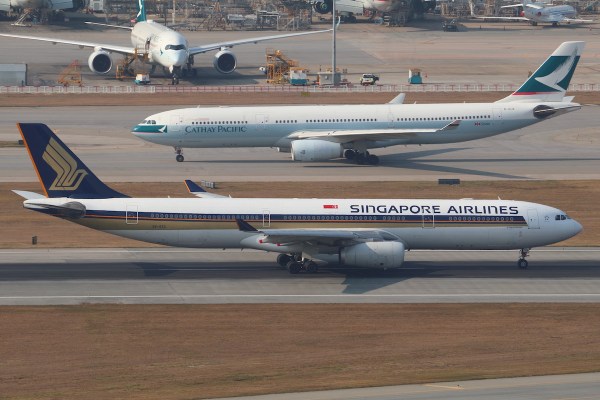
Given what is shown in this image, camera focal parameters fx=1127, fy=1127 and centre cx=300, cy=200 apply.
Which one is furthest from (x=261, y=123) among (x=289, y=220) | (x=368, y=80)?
(x=368, y=80)

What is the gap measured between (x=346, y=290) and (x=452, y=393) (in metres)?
17.8

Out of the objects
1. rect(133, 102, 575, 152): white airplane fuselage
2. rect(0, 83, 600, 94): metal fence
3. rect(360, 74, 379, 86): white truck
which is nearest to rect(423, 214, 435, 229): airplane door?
rect(133, 102, 575, 152): white airplane fuselage

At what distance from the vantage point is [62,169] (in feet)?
185

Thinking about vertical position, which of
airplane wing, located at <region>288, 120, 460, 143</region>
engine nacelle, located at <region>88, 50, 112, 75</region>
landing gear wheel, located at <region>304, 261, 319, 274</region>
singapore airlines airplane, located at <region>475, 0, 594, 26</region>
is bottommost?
landing gear wheel, located at <region>304, 261, 319, 274</region>

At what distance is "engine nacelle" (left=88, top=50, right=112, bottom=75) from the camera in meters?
132

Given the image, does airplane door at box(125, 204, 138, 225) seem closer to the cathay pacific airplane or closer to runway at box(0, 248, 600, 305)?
runway at box(0, 248, 600, 305)

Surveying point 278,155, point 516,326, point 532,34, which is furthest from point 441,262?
point 532,34

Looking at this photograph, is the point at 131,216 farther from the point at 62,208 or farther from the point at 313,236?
the point at 313,236

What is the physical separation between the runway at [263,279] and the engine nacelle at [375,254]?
0.99 metres

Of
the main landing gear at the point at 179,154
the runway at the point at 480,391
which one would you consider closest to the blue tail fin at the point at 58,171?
the runway at the point at 480,391

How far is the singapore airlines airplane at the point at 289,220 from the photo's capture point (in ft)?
182

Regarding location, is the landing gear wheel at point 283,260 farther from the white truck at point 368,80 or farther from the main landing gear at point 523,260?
the white truck at point 368,80

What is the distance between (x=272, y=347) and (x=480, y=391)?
1084 cm

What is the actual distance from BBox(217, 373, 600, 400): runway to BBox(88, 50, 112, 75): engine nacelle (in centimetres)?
9981
